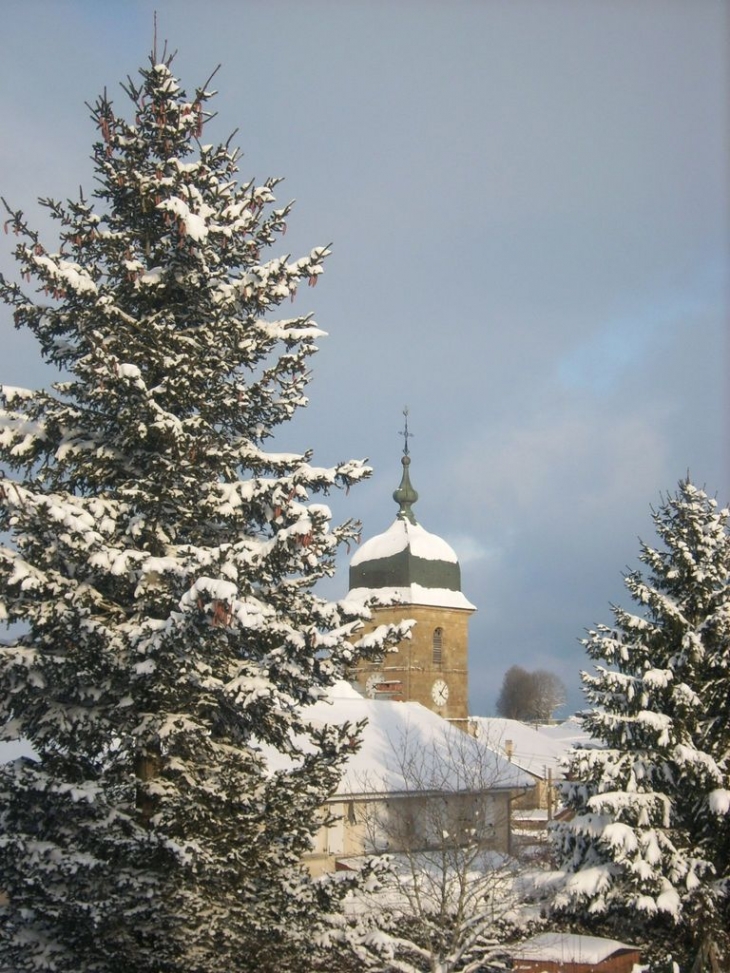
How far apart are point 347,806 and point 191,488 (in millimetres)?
19613

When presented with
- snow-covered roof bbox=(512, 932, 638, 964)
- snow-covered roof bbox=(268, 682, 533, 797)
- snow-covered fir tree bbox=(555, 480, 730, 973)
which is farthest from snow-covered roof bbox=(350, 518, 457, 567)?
snow-covered roof bbox=(512, 932, 638, 964)

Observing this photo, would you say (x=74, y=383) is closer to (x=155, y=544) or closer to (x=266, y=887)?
(x=155, y=544)

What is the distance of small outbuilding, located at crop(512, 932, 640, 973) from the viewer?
1712 cm

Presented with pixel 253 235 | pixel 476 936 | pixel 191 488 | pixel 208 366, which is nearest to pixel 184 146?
pixel 253 235

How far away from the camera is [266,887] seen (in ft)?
38.7

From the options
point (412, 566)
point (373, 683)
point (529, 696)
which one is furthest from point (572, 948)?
point (529, 696)

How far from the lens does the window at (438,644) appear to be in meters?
55.5

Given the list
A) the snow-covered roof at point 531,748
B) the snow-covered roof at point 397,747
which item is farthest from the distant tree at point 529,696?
the snow-covered roof at point 397,747

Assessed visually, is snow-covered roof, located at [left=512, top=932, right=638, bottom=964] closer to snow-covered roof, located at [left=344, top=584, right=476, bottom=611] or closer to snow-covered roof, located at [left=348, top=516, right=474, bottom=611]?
snow-covered roof, located at [left=344, top=584, right=476, bottom=611]

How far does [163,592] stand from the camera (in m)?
11.3

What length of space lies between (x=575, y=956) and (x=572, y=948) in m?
0.27

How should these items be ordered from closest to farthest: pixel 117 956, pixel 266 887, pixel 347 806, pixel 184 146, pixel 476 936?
pixel 117 956, pixel 266 887, pixel 184 146, pixel 476 936, pixel 347 806

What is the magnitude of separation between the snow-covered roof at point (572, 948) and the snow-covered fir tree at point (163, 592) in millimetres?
6619

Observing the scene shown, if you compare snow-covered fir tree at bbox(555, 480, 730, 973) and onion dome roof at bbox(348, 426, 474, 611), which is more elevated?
onion dome roof at bbox(348, 426, 474, 611)
